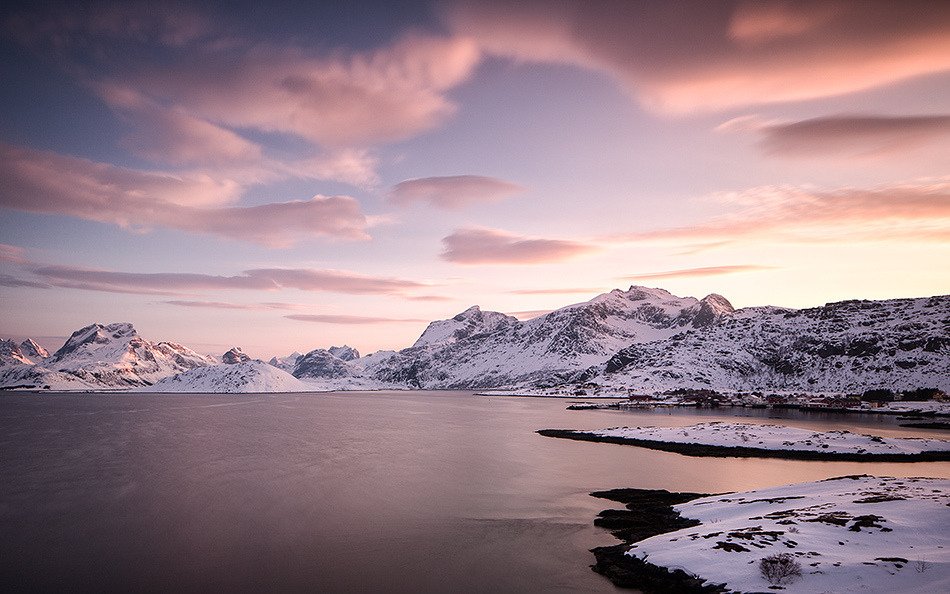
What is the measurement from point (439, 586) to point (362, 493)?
2110 centimetres

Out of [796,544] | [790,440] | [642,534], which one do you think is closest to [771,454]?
[790,440]

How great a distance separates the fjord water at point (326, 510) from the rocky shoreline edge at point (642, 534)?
101 cm

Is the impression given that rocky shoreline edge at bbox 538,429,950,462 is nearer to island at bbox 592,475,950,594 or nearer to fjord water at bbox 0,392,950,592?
fjord water at bbox 0,392,950,592

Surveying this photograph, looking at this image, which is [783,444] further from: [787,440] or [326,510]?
[326,510]

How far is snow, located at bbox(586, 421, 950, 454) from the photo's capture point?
200 feet

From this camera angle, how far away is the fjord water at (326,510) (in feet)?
79.0

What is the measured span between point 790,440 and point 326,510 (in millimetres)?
57063

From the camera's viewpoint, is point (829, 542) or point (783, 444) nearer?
point (829, 542)

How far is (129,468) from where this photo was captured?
175ft

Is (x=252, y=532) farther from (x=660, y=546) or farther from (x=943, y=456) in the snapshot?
(x=943, y=456)

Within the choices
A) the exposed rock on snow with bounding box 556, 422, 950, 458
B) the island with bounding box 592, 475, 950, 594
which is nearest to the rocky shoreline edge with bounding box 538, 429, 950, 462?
the exposed rock on snow with bounding box 556, 422, 950, 458

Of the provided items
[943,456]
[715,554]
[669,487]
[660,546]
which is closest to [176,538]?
[660,546]

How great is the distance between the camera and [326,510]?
36344 millimetres

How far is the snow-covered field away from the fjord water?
490cm
